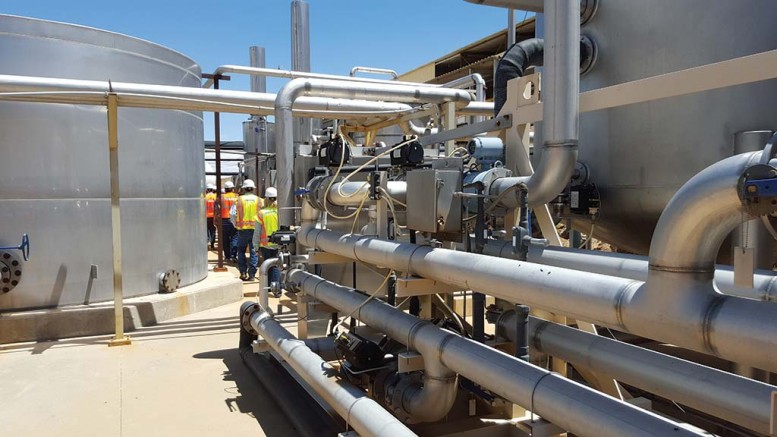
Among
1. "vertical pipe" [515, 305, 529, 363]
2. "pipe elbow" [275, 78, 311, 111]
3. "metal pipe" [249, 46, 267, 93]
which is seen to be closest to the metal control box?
"vertical pipe" [515, 305, 529, 363]

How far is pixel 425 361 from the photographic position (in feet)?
9.75

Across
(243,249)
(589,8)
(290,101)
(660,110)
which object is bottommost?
(243,249)

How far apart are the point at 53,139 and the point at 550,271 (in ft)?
18.2

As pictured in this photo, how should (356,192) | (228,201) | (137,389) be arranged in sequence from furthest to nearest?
(228,201) → (137,389) → (356,192)

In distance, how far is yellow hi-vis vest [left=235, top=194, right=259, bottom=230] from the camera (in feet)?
30.8

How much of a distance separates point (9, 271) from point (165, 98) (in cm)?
228

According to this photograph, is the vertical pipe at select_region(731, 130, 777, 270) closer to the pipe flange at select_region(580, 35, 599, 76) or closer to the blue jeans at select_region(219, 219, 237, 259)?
the pipe flange at select_region(580, 35, 599, 76)

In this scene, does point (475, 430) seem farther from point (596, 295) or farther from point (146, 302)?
point (146, 302)

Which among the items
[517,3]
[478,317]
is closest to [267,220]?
[517,3]

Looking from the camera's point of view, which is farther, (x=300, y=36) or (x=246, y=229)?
(x=300, y=36)

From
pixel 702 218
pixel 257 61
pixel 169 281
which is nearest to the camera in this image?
pixel 702 218

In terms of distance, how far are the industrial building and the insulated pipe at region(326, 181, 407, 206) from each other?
1.0 inches

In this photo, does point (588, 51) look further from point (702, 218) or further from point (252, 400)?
point (252, 400)

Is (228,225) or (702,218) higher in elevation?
Answer: (702,218)
